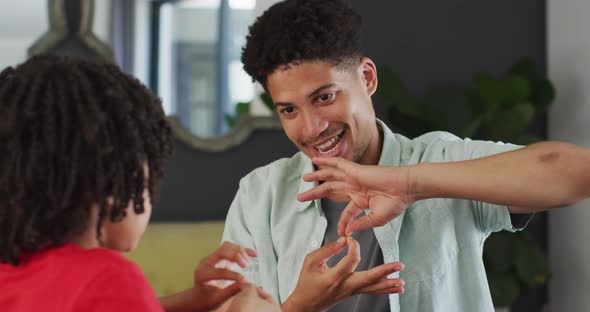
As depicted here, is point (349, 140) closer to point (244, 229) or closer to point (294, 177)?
point (294, 177)

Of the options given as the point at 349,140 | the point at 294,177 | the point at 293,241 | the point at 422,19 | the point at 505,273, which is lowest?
the point at 505,273

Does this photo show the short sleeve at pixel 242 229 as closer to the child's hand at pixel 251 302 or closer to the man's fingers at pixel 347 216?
the man's fingers at pixel 347 216

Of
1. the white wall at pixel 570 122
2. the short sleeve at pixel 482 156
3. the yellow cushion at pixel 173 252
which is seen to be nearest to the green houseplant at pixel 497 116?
the white wall at pixel 570 122

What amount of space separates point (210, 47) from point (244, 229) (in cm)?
170

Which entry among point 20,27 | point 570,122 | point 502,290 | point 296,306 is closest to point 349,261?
point 296,306

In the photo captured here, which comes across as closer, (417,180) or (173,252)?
(417,180)

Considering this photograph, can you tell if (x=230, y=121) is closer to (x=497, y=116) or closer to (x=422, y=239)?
(x=497, y=116)

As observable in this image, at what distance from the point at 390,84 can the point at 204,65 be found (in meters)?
0.86

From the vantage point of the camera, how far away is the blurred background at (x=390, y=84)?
300cm

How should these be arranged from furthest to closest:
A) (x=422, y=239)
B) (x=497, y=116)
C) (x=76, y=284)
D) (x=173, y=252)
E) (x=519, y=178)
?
(x=497, y=116)
(x=173, y=252)
(x=422, y=239)
(x=519, y=178)
(x=76, y=284)

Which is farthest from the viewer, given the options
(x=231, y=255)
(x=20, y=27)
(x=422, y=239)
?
(x=20, y=27)

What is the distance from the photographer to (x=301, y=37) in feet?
4.84

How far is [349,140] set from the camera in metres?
1.54

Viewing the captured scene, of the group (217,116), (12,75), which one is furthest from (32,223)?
(217,116)
